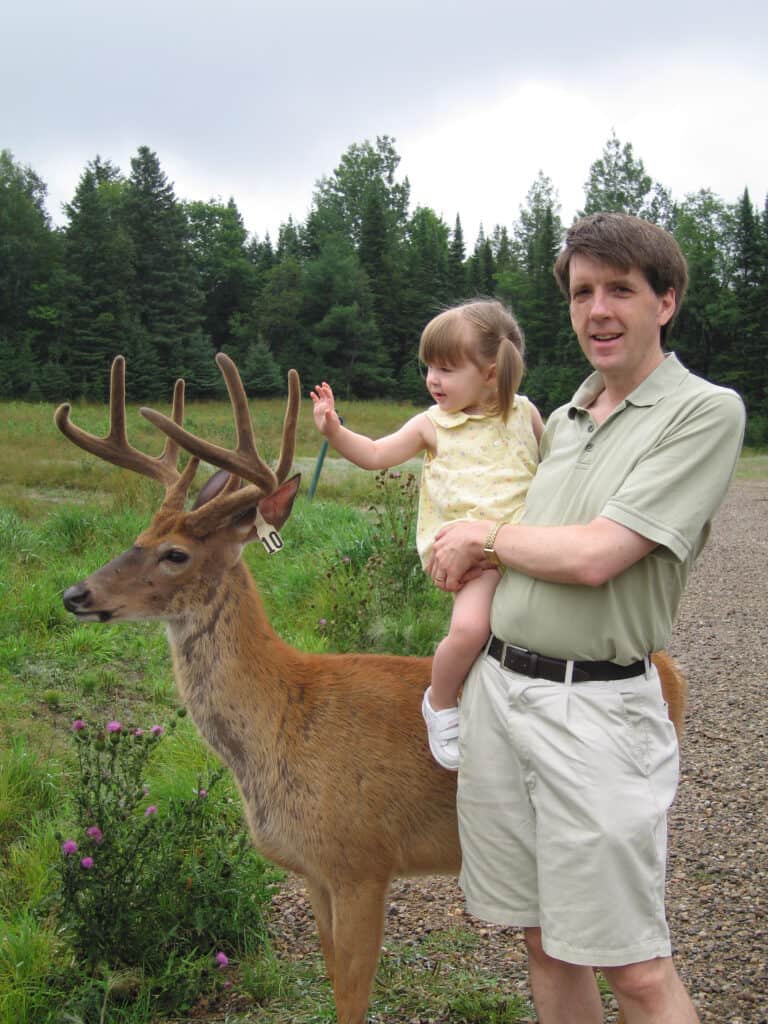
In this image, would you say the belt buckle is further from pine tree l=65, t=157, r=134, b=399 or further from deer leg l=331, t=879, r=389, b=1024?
pine tree l=65, t=157, r=134, b=399

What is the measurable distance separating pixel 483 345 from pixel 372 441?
466 mm

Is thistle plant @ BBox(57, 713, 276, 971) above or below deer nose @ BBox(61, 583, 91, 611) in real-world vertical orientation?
below

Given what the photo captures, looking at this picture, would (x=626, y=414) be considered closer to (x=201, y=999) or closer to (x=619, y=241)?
(x=619, y=241)

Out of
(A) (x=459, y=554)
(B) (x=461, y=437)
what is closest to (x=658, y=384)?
(A) (x=459, y=554)

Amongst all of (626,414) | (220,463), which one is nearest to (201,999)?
(220,463)

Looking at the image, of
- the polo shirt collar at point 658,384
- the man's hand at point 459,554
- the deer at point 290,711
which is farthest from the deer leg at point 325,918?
the polo shirt collar at point 658,384

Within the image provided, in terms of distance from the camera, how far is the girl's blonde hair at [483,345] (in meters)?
3.03

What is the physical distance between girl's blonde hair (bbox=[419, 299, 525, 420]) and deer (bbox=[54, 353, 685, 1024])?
0.49 m

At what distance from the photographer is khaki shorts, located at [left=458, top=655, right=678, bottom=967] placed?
214cm

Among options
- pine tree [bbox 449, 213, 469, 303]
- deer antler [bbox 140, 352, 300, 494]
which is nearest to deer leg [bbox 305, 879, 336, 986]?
deer antler [bbox 140, 352, 300, 494]

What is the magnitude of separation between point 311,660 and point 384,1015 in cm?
121

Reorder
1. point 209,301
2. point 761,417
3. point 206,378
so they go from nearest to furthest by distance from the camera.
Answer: point 761,417 → point 206,378 → point 209,301

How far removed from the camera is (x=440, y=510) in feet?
9.79

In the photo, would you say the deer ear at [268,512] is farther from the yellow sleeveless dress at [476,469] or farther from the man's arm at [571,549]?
the man's arm at [571,549]
